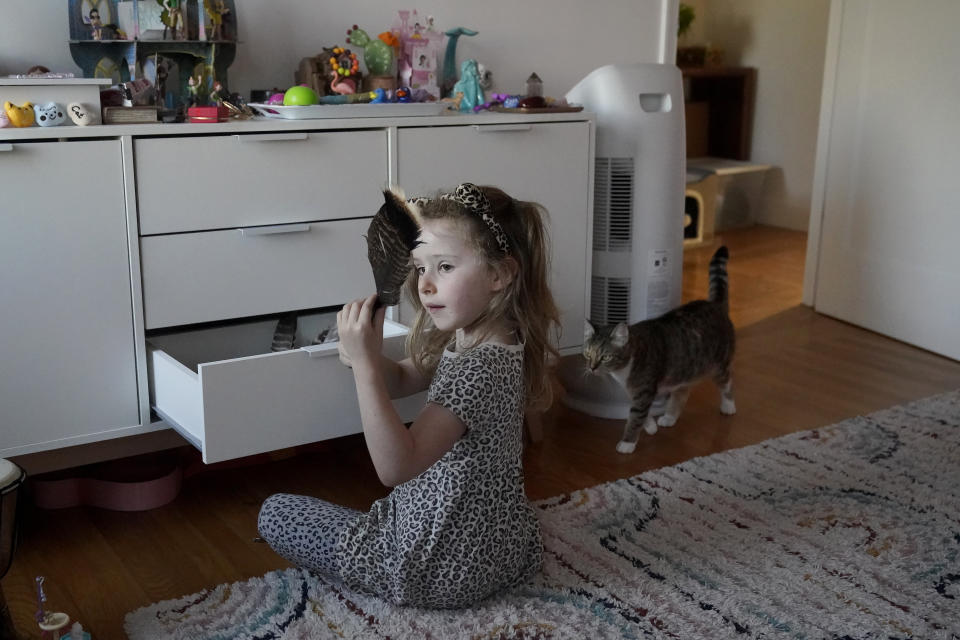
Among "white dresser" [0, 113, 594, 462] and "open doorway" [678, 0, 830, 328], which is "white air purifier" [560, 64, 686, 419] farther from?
"open doorway" [678, 0, 830, 328]

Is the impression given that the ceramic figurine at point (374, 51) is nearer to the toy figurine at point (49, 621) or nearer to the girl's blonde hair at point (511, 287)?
the girl's blonde hair at point (511, 287)

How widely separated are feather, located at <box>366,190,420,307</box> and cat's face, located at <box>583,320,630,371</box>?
0.96 meters

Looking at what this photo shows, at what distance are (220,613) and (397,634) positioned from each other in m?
0.30

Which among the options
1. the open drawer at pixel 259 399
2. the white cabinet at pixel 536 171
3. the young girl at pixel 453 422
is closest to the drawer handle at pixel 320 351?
the open drawer at pixel 259 399

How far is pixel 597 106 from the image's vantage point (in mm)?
2539

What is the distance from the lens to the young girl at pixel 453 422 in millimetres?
1481

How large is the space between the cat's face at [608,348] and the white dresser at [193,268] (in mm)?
468

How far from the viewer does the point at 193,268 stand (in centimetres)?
197

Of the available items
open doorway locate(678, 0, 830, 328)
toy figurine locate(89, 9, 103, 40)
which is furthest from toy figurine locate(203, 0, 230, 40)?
open doorway locate(678, 0, 830, 328)

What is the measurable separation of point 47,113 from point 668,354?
1473 millimetres

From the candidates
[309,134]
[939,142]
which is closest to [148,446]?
[309,134]

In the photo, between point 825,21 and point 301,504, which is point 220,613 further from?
point 825,21

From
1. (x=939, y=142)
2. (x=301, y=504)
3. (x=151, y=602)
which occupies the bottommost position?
(x=151, y=602)

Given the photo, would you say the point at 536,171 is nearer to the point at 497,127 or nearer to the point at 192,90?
the point at 497,127
